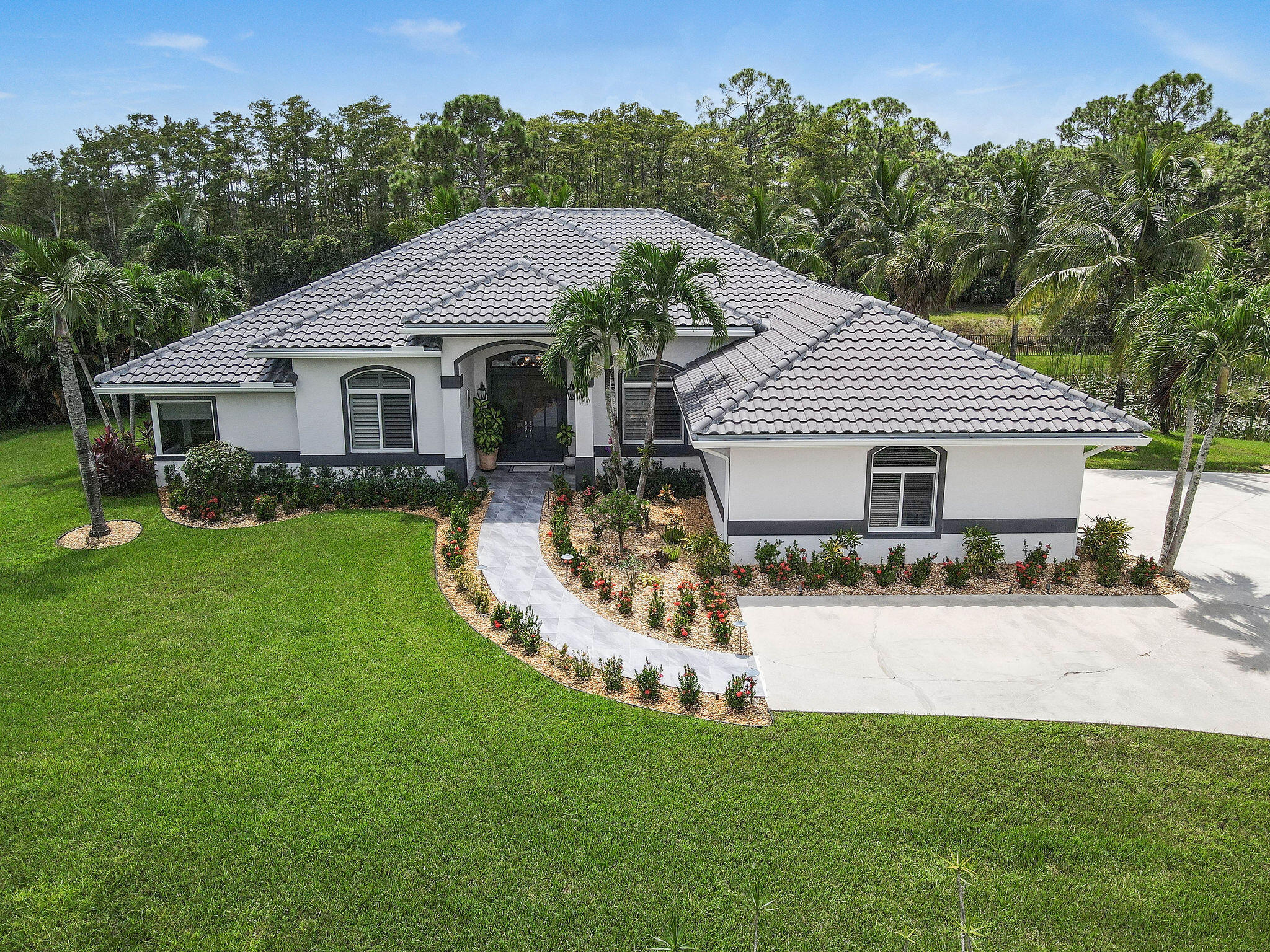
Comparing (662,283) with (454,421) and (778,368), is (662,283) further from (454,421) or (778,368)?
(454,421)

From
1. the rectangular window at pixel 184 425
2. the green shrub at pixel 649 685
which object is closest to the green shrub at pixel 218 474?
the rectangular window at pixel 184 425

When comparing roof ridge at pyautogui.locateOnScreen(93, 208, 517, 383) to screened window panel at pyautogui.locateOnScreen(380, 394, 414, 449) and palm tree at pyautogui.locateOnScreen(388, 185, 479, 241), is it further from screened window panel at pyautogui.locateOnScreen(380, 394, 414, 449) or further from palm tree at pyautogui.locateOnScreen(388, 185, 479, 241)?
palm tree at pyautogui.locateOnScreen(388, 185, 479, 241)

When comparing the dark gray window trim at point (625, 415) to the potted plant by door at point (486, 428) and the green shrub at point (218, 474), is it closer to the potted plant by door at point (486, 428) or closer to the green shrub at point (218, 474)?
the potted plant by door at point (486, 428)

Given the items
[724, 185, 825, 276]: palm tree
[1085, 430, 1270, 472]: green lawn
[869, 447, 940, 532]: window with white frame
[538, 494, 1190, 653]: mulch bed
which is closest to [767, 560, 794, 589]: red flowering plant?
[538, 494, 1190, 653]: mulch bed

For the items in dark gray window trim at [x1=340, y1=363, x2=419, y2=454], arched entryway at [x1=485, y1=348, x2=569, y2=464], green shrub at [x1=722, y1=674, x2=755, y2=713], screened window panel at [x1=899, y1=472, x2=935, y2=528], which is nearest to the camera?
green shrub at [x1=722, y1=674, x2=755, y2=713]

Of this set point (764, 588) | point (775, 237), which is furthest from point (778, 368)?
point (775, 237)

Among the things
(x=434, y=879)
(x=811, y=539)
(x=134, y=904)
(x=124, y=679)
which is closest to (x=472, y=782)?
(x=434, y=879)
